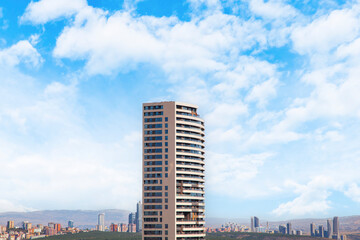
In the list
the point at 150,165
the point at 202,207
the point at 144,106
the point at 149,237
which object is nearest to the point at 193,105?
the point at 144,106

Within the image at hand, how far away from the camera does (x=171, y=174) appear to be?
500ft

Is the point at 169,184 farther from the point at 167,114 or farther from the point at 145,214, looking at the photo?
the point at 167,114

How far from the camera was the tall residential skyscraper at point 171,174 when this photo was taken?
150m

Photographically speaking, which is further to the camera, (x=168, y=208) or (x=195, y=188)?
(x=195, y=188)

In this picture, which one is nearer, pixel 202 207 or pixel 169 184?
pixel 169 184

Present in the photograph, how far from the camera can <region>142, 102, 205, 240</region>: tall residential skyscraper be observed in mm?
150125

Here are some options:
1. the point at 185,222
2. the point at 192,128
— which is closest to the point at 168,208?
the point at 185,222

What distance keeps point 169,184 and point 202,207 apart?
821 inches

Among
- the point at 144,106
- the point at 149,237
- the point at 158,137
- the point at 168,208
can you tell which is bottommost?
the point at 149,237

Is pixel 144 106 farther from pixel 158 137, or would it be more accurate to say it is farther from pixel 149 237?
pixel 149 237

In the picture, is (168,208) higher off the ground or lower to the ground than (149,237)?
higher

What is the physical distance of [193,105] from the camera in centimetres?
16625

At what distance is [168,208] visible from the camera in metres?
150

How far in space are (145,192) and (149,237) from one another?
51.9 ft
